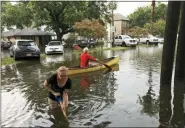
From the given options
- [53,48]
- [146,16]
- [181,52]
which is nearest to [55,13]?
[53,48]

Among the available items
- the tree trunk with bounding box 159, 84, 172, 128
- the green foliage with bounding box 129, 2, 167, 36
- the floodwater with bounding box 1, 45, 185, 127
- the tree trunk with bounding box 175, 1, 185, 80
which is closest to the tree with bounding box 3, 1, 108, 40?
the floodwater with bounding box 1, 45, 185, 127

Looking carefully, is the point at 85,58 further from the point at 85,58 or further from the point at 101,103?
the point at 101,103

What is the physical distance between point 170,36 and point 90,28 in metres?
33.1

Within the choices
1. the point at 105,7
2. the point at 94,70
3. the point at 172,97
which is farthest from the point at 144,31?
the point at 172,97

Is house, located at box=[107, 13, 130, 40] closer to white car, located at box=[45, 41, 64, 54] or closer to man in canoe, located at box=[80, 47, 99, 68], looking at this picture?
white car, located at box=[45, 41, 64, 54]

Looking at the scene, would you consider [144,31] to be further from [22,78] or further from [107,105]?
[107,105]

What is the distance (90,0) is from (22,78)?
1269 inches

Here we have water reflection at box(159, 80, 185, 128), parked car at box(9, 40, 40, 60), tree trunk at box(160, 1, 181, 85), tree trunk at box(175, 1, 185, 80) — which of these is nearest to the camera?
water reflection at box(159, 80, 185, 128)

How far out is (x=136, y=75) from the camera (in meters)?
14.9

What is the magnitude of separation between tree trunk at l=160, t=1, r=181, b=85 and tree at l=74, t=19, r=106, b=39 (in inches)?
1251

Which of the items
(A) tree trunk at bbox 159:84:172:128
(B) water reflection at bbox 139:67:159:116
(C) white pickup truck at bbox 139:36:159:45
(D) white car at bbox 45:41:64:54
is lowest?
(C) white pickup truck at bbox 139:36:159:45

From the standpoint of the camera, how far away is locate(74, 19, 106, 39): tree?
4305 centimetres

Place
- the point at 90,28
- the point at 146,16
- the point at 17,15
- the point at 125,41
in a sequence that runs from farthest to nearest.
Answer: the point at 146,16, the point at 17,15, the point at 90,28, the point at 125,41

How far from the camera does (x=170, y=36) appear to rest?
1104 centimetres
